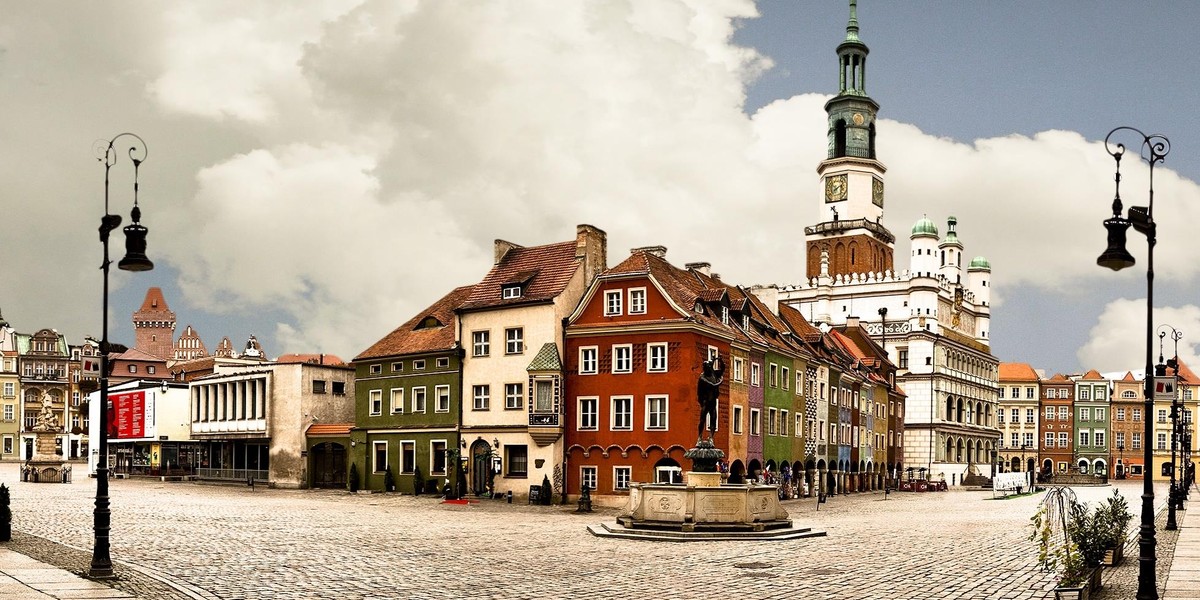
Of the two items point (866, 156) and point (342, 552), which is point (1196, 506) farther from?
point (866, 156)

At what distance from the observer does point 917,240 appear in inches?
5615

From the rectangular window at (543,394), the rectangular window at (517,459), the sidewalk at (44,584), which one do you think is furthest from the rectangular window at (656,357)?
the sidewalk at (44,584)

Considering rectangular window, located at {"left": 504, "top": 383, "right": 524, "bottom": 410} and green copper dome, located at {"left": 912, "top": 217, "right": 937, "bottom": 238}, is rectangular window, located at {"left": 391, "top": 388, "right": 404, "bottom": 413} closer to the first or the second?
rectangular window, located at {"left": 504, "top": 383, "right": 524, "bottom": 410}

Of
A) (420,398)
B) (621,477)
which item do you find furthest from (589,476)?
(420,398)

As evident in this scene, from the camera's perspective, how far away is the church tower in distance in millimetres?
147000

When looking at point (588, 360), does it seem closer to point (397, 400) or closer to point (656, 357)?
point (656, 357)

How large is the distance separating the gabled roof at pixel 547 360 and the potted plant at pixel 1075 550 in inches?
1361

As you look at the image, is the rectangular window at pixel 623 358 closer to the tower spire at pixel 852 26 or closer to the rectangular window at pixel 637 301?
the rectangular window at pixel 637 301

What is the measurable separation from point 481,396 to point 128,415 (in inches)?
1458

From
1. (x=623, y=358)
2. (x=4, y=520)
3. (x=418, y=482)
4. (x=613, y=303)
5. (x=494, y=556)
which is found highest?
(x=613, y=303)

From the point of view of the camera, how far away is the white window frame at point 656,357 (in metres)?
56.9

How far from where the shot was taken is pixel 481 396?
61.8 m

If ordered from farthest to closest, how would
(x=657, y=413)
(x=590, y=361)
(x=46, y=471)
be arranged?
(x=46, y=471) → (x=590, y=361) → (x=657, y=413)

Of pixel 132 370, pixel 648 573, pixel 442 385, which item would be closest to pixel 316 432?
pixel 442 385
